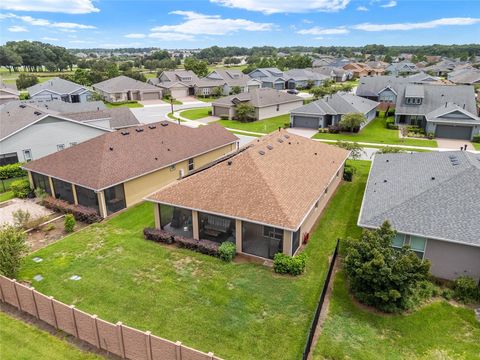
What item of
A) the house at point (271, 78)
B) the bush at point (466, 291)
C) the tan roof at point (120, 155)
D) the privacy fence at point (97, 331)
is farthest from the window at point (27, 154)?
the house at point (271, 78)

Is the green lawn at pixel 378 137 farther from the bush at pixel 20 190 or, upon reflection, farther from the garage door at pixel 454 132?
the bush at pixel 20 190

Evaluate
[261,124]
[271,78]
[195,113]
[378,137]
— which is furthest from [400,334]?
[271,78]

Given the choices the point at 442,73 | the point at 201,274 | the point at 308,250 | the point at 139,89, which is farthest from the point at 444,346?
the point at 442,73

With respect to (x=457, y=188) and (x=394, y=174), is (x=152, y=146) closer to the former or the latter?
(x=394, y=174)

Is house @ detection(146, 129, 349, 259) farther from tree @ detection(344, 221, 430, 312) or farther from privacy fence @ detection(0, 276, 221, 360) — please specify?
privacy fence @ detection(0, 276, 221, 360)

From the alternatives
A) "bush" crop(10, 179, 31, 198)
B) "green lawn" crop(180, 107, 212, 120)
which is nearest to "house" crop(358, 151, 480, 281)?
"bush" crop(10, 179, 31, 198)
